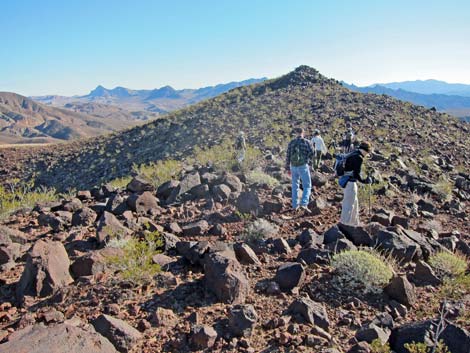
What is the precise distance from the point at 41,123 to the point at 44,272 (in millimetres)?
155819

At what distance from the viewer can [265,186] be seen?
27.5 ft

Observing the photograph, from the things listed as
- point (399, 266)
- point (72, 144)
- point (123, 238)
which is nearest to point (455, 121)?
point (399, 266)

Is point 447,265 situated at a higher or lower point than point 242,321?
lower

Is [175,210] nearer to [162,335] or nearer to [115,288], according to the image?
[115,288]

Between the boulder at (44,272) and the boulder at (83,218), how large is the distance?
1896mm

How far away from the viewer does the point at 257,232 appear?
5438 millimetres

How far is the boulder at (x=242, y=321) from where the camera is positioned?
3234 mm

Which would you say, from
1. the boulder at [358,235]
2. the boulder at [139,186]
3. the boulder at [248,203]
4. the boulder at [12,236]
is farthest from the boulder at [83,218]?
the boulder at [358,235]

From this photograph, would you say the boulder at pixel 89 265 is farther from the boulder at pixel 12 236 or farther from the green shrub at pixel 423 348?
the green shrub at pixel 423 348

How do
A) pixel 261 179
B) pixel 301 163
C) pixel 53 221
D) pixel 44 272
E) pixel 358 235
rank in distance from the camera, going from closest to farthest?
1. pixel 44 272
2. pixel 358 235
3. pixel 53 221
4. pixel 301 163
5. pixel 261 179

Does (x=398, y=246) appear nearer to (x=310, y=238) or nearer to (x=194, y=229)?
(x=310, y=238)

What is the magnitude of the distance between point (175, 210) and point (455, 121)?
22697 millimetres

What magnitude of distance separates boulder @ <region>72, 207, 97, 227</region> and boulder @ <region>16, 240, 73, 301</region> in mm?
1896

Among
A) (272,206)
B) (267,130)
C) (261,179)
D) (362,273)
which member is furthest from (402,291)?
(267,130)
